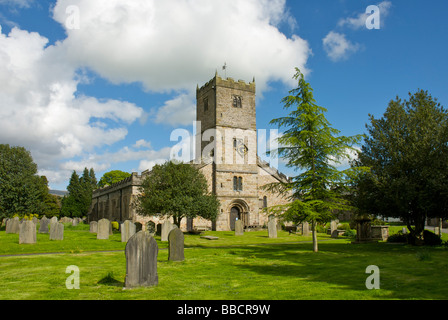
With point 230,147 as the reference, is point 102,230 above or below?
below

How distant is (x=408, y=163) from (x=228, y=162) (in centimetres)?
2516

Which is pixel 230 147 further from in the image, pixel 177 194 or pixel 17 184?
pixel 17 184

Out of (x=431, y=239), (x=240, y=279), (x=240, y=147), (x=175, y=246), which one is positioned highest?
(x=240, y=147)

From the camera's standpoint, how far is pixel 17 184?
43969mm

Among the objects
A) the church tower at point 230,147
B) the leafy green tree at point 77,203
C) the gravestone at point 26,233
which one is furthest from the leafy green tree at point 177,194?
the leafy green tree at point 77,203

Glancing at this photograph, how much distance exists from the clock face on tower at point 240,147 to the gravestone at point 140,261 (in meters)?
32.7

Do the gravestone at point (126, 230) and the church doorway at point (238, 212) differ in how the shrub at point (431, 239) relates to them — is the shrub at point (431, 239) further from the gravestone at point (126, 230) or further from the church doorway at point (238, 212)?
the church doorway at point (238, 212)

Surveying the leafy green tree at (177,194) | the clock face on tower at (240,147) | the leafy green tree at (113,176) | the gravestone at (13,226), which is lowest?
the gravestone at (13,226)

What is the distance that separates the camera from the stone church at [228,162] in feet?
125

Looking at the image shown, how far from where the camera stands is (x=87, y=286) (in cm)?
816

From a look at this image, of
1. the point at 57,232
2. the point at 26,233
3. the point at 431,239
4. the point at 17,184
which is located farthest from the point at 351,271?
the point at 17,184

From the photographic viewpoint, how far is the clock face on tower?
40.6m
